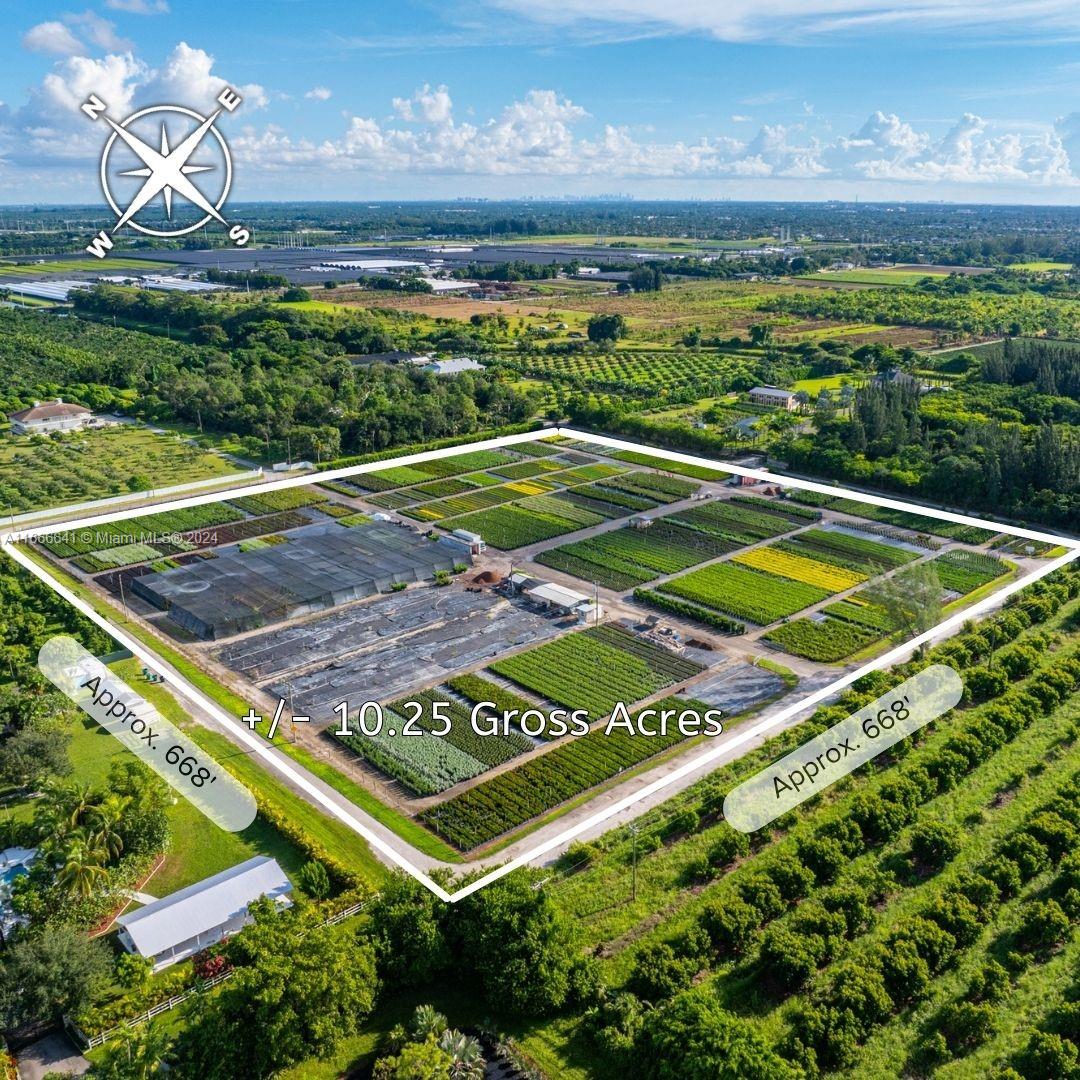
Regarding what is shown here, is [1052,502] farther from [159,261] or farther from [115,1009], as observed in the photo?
[159,261]

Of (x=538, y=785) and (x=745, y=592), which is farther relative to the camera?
(x=745, y=592)

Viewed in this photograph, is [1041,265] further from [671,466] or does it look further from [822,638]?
[822,638]

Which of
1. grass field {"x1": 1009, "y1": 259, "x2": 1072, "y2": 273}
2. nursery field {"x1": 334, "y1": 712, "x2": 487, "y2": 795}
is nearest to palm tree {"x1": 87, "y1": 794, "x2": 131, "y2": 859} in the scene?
nursery field {"x1": 334, "y1": 712, "x2": 487, "y2": 795}

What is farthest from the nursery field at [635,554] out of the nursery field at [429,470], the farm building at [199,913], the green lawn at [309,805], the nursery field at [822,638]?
the farm building at [199,913]

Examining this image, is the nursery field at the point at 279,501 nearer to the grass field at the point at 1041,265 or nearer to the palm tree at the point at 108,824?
the palm tree at the point at 108,824

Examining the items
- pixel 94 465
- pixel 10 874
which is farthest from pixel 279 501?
pixel 10 874

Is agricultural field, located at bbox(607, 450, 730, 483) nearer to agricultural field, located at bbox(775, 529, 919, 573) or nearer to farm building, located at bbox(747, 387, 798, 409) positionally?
agricultural field, located at bbox(775, 529, 919, 573)
